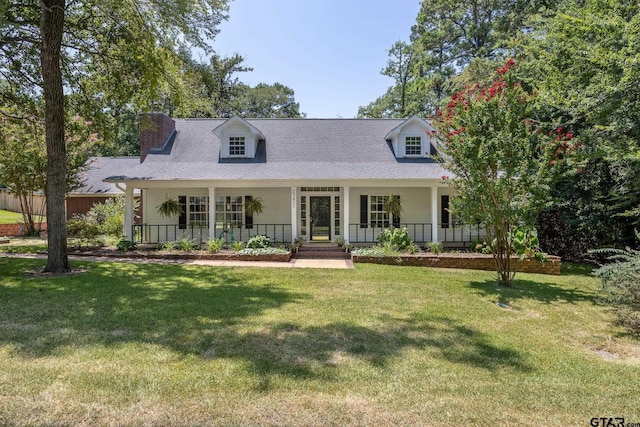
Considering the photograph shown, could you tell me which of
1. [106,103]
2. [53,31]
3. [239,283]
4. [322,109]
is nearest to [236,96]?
[322,109]

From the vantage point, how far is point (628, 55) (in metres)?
6.99

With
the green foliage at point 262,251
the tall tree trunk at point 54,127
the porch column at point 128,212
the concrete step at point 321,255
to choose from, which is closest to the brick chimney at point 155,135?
the porch column at point 128,212

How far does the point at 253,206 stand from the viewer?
45.7 ft

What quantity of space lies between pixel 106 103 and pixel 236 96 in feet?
94.4

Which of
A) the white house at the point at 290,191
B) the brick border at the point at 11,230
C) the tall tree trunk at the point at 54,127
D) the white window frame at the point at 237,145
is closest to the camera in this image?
the tall tree trunk at the point at 54,127

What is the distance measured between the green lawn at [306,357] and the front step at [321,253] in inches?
177

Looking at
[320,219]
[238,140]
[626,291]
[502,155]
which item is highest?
[238,140]


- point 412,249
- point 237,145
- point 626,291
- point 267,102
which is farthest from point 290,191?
point 267,102

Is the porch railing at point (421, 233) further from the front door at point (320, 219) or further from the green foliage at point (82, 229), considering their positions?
the green foliage at point (82, 229)

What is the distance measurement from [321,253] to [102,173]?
19.0 meters

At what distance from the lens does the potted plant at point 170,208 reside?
13431 mm

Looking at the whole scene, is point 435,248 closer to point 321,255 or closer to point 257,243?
point 321,255

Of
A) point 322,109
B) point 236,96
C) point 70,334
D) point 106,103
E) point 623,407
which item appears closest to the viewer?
point 623,407

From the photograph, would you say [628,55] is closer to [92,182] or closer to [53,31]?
[53,31]
